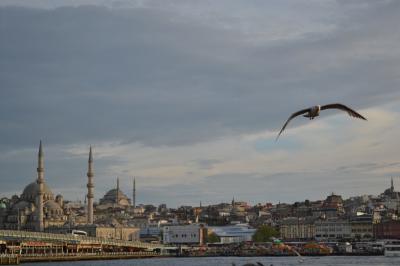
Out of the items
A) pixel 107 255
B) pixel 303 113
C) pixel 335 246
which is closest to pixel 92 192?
pixel 107 255

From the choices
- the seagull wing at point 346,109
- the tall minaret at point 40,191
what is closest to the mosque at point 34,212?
the tall minaret at point 40,191

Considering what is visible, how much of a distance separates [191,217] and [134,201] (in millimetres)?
11706

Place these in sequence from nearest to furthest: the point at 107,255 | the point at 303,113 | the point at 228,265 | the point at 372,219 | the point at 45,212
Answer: the point at 303,113 → the point at 228,265 → the point at 107,255 → the point at 45,212 → the point at 372,219

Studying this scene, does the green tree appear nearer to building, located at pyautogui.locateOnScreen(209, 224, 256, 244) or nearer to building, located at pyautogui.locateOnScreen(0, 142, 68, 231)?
building, located at pyautogui.locateOnScreen(209, 224, 256, 244)

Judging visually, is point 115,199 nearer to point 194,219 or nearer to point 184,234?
point 194,219

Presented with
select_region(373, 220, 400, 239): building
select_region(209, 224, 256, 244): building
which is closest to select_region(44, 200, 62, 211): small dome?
select_region(209, 224, 256, 244): building

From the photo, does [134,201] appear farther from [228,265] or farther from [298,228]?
[228,265]

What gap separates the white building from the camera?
130750 mm

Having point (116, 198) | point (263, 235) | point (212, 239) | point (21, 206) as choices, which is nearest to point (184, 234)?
point (212, 239)

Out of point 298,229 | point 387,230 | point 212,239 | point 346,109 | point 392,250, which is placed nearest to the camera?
point 346,109

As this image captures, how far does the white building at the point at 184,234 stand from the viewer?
429 feet

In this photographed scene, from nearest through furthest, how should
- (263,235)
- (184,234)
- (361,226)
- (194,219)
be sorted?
(263,235), (184,234), (361,226), (194,219)

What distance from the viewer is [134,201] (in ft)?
565

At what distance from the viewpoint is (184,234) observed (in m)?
132
